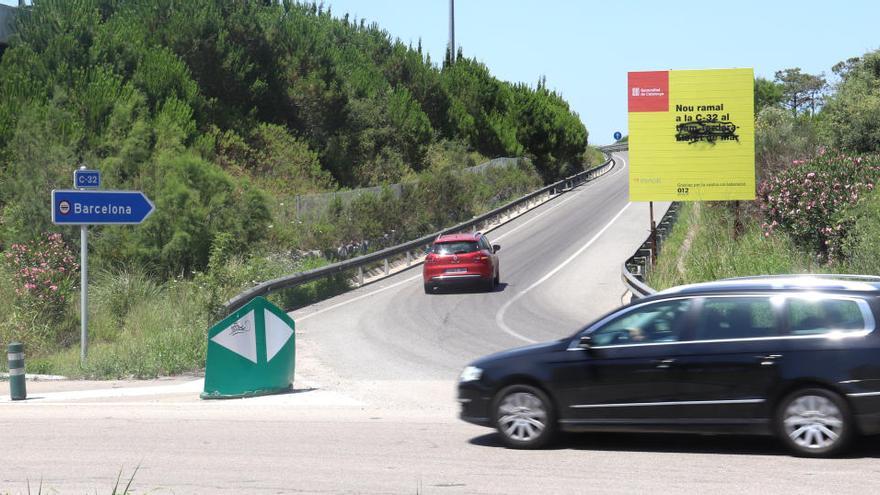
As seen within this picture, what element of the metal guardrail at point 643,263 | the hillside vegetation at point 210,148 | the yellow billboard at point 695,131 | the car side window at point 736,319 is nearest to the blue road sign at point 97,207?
the hillside vegetation at point 210,148

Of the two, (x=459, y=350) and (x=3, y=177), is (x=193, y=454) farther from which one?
(x=3, y=177)

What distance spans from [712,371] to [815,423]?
98 cm

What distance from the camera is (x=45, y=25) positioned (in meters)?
47.6

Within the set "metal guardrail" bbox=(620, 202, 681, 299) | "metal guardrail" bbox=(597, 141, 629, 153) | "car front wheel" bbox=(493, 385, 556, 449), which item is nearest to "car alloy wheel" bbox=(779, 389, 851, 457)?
"car front wheel" bbox=(493, 385, 556, 449)

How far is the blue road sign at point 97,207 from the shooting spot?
18359mm

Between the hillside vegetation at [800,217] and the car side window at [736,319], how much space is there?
10.6 meters

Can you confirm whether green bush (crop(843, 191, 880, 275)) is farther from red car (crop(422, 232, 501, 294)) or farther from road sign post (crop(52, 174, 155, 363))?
road sign post (crop(52, 174, 155, 363))

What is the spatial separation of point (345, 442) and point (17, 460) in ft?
10.5

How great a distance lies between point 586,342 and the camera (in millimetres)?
9875

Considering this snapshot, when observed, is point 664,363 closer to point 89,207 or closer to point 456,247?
point 89,207

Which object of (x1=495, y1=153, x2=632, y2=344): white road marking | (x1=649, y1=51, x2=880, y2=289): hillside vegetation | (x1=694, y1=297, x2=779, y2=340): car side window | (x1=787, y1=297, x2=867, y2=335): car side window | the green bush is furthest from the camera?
(x1=649, y1=51, x2=880, y2=289): hillside vegetation

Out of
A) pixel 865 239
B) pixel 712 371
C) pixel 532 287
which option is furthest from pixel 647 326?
pixel 532 287

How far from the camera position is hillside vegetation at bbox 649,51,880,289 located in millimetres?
22562

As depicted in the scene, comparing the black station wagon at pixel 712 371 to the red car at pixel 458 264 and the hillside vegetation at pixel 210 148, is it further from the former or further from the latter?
the red car at pixel 458 264
